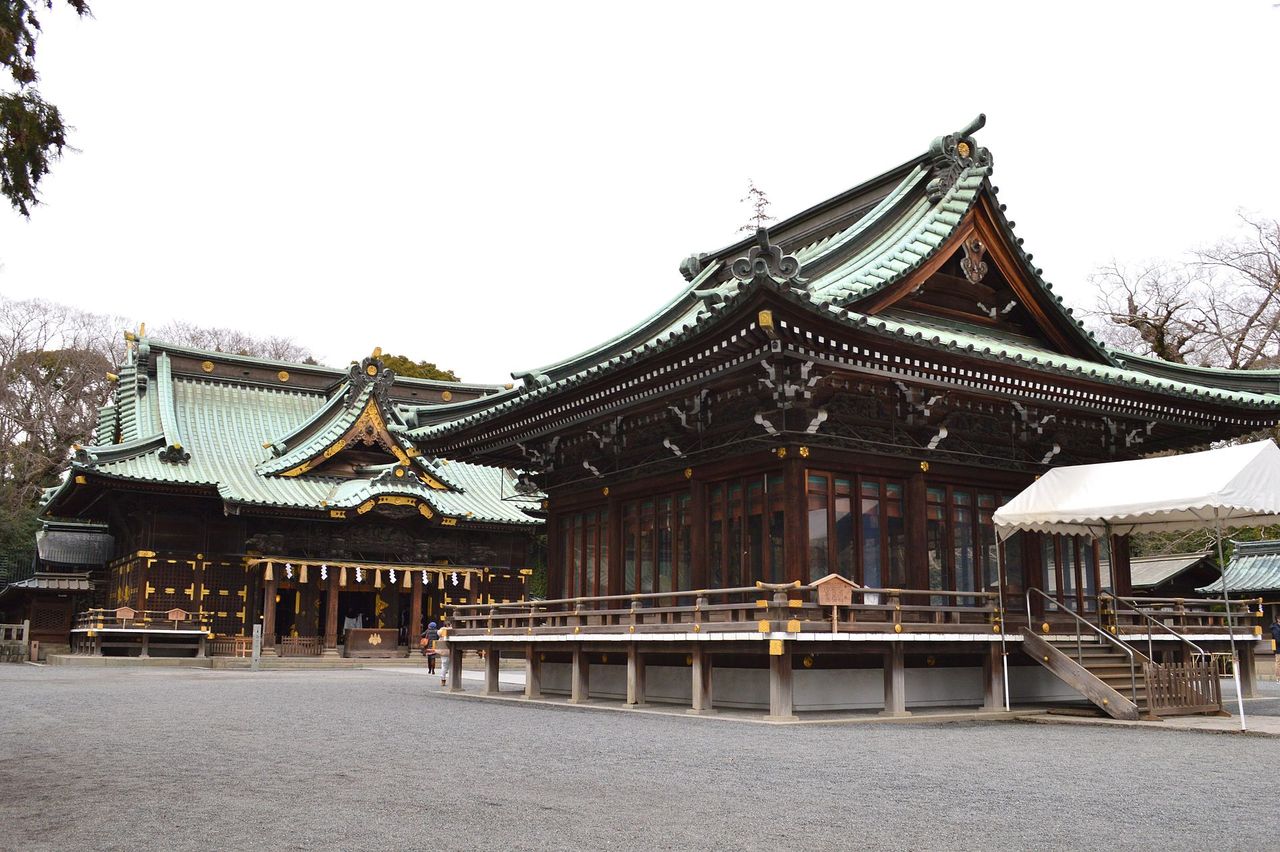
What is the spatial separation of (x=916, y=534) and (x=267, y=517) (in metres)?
29.2

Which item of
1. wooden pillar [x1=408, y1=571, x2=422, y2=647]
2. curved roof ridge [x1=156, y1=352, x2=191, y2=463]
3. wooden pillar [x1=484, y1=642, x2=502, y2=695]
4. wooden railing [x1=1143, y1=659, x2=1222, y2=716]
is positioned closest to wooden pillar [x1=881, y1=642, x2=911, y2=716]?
wooden railing [x1=1143, y1=659, x2=1222, y2=716]

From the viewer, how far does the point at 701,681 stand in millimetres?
16781

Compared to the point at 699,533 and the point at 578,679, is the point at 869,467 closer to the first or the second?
the point at 699,533

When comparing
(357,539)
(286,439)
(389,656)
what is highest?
(286,439)

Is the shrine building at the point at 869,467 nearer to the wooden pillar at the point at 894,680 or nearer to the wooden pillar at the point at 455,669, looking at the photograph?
the wooden pillar at the point at 894,680

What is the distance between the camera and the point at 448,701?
67.8 ft

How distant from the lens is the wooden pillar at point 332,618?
4016 centimetres

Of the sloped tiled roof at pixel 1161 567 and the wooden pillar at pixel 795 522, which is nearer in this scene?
the wooden pillar at pixel 795 522

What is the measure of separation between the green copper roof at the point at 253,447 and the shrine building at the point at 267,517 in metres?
0.08

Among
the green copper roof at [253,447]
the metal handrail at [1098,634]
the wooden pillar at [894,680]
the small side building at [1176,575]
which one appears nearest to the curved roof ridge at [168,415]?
the green copper roof at [253,447]

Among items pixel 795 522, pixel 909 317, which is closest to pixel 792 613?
pixel 795 522

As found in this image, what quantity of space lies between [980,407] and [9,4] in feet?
48.9

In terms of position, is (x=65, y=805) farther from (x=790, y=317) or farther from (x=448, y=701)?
(x=448, y=701)

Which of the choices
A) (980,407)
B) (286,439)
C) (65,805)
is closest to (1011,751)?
(980,407)
